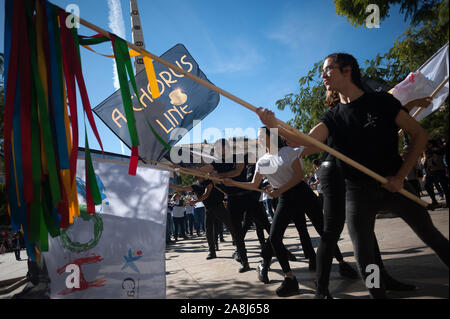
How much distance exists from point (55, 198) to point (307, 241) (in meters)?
3.10

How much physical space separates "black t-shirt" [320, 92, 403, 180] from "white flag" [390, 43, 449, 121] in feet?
3.14

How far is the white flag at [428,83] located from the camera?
8.93 ft

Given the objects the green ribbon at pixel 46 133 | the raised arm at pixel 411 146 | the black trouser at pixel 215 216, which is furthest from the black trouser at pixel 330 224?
the black trouser at pixel 215 216

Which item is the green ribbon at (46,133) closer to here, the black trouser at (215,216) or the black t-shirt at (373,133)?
the black t-shirt at (373,133)

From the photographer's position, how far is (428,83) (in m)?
3.25

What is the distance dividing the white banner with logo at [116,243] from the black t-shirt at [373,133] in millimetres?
1918

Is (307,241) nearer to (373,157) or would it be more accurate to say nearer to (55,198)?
(373,157)

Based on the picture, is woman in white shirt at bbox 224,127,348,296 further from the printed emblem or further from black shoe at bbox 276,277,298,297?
the printed emblem

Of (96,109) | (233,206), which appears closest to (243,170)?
(233,206)

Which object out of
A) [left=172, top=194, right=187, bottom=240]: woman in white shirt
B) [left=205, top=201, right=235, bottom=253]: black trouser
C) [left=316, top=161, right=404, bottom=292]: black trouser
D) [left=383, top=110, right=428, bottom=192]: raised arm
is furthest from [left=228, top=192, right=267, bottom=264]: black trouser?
[left=172, top=194, right=187, bottom=240]: woman in white shirt

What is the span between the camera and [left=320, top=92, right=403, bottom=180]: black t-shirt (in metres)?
1.94

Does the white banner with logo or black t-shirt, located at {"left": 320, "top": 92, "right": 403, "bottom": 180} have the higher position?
black t-shirt, located at {"left": 320, "top": 92, "right": 403, "bottom": 180}

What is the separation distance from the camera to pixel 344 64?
7.16ft

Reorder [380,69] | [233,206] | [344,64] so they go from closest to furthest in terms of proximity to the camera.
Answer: [344,64] → [233,206] → [380,69]
